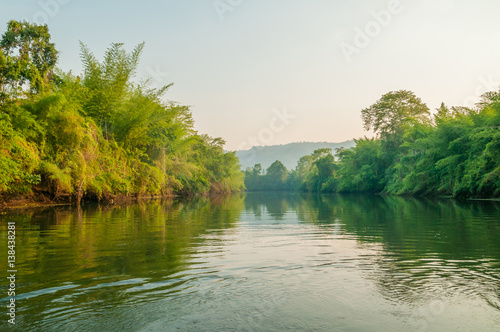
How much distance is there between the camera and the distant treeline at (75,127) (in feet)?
48.3

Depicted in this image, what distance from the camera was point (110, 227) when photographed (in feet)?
31.8

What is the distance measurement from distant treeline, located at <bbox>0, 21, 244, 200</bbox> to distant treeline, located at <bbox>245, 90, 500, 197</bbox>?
19.7 m

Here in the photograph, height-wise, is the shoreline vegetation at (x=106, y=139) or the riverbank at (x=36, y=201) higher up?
the shoreline vegetation at (x=106, y=139)

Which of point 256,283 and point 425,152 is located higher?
point 425,152

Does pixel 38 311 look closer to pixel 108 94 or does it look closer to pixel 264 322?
pixel 264 322

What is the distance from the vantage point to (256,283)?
4.38 metres

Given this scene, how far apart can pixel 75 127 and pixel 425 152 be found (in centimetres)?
2553

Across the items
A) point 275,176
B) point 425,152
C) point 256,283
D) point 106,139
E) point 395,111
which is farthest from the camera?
point 275,176

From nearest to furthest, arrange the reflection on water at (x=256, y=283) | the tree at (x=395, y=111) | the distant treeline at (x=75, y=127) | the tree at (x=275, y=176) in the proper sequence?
the reflection on water at (x=256, y=283)
the distant treeline at (x=75, y=127)
the tree at (x=395, y=111)
the tree at (x=275, y=176)

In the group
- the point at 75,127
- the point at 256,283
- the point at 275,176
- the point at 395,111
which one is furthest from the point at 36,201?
the point at 275,176

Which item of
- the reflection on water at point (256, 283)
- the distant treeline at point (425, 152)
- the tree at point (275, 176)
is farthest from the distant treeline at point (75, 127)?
the tree at point (275, 176)

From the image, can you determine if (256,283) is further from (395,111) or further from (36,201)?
(395,111)

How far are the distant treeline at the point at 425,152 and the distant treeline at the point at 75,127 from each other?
64.6 feet

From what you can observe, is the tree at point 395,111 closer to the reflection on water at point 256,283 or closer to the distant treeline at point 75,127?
the distant treeline at point 75,127
